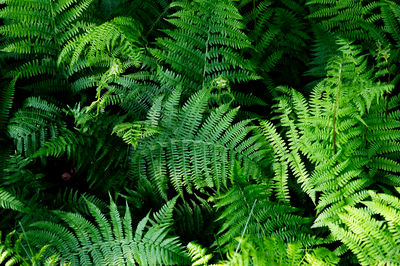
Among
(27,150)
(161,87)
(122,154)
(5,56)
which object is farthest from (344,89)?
(5,56)

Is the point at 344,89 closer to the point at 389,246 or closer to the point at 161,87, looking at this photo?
the point at 389,246

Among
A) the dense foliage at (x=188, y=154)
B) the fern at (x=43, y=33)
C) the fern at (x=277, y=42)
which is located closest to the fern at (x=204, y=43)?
the dense foliage at (x=188, y=154)

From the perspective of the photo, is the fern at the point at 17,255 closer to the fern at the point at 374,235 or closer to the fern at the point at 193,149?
the fern at the point at 193,149

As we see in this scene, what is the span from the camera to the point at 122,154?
2.43 m

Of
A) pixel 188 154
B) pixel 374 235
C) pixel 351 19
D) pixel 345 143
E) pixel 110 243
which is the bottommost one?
pixel 110 243

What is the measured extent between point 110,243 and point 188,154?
2.59 ft

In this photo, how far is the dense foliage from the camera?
2012 mm

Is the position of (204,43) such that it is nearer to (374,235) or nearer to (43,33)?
(43,33)

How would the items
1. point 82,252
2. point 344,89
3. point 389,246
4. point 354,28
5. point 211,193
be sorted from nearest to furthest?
point 389,246 < point 82,252 < point 344,89 < point 211,193 < point 354,28

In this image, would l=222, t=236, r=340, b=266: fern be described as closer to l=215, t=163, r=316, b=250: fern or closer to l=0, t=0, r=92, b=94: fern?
l=215, t=163, r=316, b=250: fern

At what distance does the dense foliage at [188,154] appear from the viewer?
6.60 ft

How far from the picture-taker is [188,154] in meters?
2.39

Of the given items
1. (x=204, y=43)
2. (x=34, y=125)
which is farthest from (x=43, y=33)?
(x=204, y=43)

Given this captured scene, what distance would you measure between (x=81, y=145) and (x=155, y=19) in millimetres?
1577
